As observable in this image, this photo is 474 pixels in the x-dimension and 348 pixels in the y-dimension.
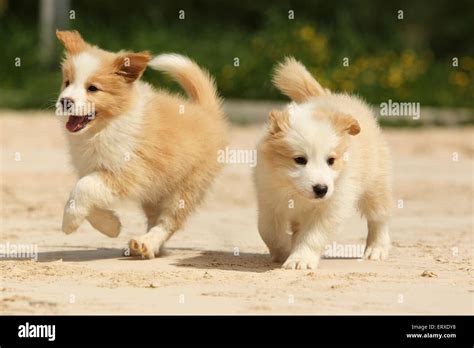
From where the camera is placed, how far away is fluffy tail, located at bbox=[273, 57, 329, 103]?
7.62 m

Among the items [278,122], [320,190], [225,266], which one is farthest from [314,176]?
[225,266]

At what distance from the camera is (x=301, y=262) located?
681cm

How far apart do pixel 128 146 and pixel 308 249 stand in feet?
4.39

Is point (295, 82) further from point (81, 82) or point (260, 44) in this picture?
point (260, 44)

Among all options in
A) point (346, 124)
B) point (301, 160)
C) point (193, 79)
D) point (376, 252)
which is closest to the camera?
point (301, 160)

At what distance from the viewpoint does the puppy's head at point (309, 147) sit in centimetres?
658

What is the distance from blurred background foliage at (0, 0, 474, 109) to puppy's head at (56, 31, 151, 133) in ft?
31.7

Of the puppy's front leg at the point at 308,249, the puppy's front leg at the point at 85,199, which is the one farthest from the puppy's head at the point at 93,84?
the puppy's front leg at the point at 308,249

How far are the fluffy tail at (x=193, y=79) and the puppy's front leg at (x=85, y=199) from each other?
1195 millimetres

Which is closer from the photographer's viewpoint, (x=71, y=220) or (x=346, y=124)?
(x=346, y=124)

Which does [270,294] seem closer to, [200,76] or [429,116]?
[200,76]

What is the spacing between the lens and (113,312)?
549cm

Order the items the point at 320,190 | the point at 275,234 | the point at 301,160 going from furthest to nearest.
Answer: the point at 275,234, the point at 301,160, the point at 320,190

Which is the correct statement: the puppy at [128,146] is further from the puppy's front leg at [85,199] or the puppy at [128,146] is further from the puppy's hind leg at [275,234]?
the puppy's hind leg at [275,234]
